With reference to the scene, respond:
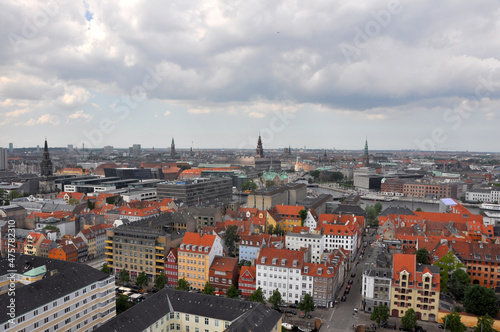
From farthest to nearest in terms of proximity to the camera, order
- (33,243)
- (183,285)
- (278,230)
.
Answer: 1. (278,230)
2. (33,243)
3. (183,285)

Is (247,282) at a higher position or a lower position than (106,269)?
lower

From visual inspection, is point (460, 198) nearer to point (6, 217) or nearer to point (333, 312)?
point (333, 312)

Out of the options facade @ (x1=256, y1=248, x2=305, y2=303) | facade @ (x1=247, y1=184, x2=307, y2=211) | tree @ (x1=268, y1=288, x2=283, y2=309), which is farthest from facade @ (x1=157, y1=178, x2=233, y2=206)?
tree @ (x1=268, y1=288, x2=283, y2=309)

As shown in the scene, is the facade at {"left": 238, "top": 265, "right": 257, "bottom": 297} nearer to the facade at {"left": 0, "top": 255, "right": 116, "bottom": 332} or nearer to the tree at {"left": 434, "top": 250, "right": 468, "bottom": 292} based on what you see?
the facade at {"left": 0, "top": 255, "right": 116, "bottom": 332}

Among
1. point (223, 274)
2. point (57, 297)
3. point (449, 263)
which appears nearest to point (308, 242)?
point (223, 274)

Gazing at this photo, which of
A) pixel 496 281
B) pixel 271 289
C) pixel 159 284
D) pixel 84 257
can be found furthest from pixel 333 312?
pixel 84 257

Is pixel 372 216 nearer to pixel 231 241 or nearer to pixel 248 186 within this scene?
pixel 231 241
